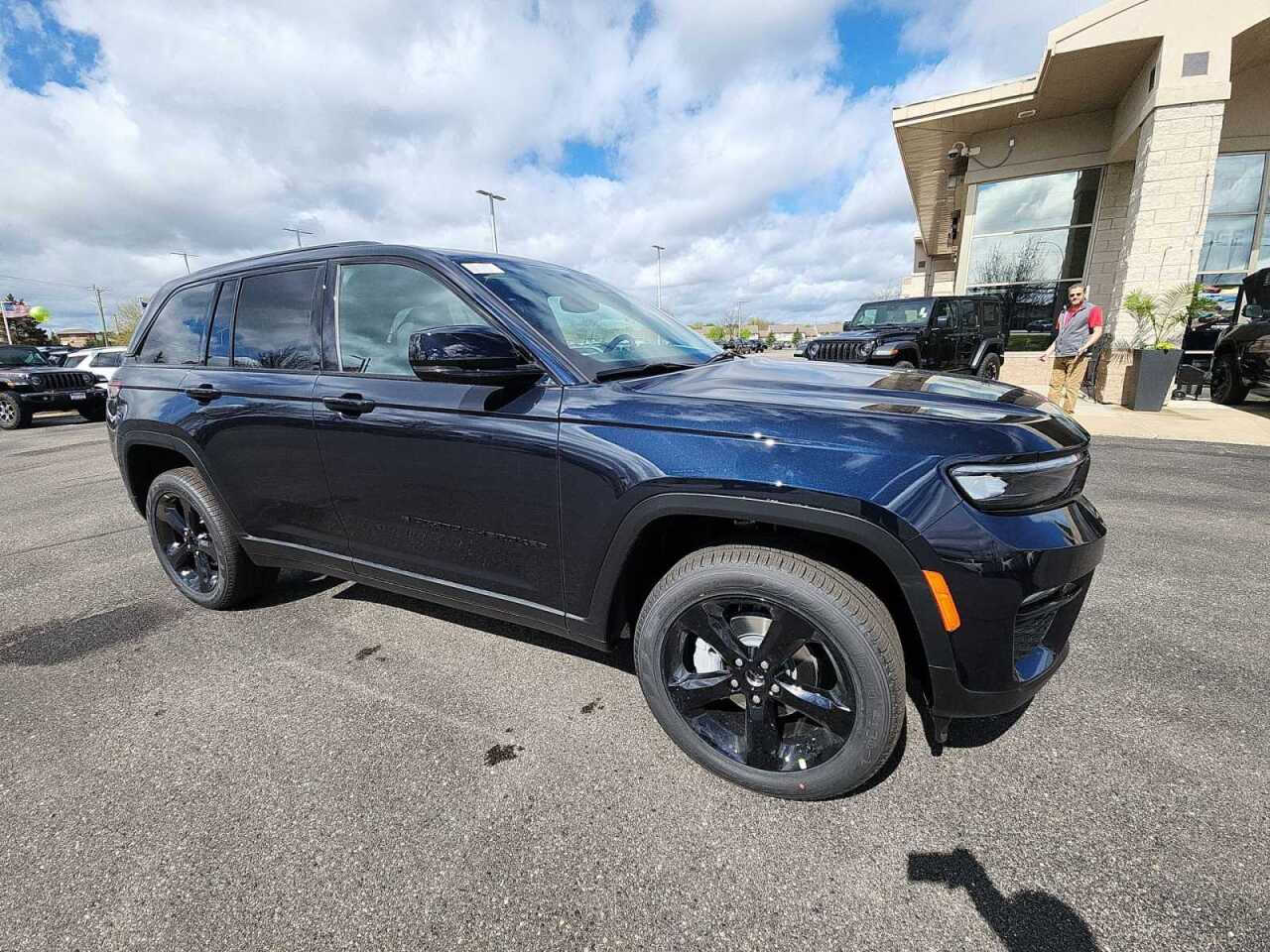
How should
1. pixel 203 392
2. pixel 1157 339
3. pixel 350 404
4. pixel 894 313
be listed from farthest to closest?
pixel 894 313
pixel 1157 339
pixel 203 392
pixel 350 404

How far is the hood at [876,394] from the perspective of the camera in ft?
5.47

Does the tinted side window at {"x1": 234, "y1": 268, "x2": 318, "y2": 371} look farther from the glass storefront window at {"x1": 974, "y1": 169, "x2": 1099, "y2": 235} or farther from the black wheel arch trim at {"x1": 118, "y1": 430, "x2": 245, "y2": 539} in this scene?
the glass storefront window at {"x1": 974, "y1": 169, "x2": 1099, "y2": 235}

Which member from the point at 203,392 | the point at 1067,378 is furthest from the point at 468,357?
the point at 1067,378

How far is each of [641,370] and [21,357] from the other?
17140mm

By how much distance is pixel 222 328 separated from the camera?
2859 mm

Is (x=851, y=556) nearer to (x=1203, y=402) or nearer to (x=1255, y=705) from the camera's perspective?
(x=1255, y=705)

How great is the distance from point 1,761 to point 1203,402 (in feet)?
48.8

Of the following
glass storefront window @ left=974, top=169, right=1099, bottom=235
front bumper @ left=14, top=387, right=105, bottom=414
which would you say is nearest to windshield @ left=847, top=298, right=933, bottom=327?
glass storefront window @ left=974, top=169, right=1099, bottom=235

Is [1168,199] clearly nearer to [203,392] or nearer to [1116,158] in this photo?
[1116,158]

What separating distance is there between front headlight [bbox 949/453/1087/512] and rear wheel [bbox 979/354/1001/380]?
33.7ft

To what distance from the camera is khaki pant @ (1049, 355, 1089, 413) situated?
855cm

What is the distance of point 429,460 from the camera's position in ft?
7.09

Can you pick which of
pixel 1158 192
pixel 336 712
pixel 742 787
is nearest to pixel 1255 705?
pixel 742 787

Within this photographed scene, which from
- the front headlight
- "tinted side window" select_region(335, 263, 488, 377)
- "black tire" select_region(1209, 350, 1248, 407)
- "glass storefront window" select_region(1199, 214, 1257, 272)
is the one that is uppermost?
"glass storefront window" select_region(1199, 214, 1257, 272)
